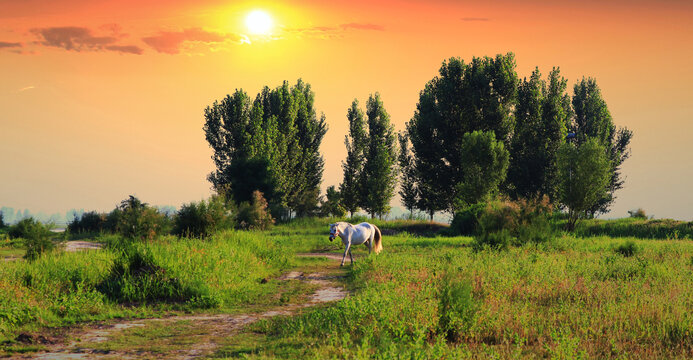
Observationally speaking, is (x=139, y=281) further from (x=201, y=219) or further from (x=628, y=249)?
(x=628, y=249)

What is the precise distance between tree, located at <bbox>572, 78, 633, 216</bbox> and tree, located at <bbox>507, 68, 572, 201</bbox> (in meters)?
6.20

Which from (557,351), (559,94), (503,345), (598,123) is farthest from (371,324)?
(598,123)

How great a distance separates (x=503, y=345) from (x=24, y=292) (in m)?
10.2

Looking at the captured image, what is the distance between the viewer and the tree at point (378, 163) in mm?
51719

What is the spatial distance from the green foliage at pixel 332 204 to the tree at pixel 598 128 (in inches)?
963

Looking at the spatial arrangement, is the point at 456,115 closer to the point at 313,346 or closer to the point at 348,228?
the point at 348,228

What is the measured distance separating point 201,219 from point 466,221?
18.2m

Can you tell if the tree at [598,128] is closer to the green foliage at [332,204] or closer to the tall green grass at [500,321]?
the green foliage at [332,204]

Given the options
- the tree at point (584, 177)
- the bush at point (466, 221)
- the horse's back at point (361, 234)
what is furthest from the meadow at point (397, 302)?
the tree at point (584, 177)


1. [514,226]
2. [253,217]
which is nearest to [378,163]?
[253,217]

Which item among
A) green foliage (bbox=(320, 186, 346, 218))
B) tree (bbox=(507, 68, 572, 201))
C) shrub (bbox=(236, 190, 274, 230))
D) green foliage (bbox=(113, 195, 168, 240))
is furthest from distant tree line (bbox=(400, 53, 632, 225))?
green foliage (bbox=(113, 195, 168, 240))

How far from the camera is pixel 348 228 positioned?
63.0ft

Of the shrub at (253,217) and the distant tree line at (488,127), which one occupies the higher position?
the distant tree line at (488,127)

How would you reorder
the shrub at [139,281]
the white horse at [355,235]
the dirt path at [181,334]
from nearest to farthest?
the dirt path at [181,334], the shrub at [139,281], the white horse at [355,235]
